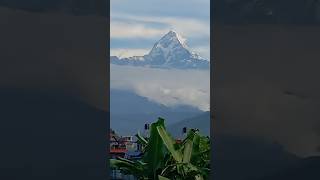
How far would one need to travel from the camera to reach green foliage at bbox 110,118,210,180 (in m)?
6.35

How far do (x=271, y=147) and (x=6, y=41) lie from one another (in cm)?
224

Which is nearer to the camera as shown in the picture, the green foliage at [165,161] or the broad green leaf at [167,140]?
the broad green leaf at [167,140]

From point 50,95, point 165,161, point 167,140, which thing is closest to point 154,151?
point 167,140

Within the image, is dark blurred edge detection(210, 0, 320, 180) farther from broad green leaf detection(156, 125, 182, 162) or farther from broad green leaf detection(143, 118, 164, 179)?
broad green leaf detection(143, 118, 164, 179)

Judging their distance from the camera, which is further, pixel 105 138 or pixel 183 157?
pixel 183 157

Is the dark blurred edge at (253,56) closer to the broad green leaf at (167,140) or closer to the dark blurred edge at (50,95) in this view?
the dark blurred edge at (50,95)

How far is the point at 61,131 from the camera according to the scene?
4562 millimetres

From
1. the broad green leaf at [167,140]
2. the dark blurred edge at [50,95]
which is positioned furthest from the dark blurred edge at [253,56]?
the broad green leaf at [167,140]

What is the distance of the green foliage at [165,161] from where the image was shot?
6352 mm

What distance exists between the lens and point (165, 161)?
6.92m

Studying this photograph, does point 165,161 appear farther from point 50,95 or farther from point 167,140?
point 50,95

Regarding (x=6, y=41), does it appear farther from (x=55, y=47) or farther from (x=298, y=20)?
(x=298, y=20)

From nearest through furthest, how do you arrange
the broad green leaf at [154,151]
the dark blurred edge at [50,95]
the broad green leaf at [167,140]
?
the dark blurred edge at [50,95] → the broad green leaf at [167,140] → the broad green leaf at [154,151]

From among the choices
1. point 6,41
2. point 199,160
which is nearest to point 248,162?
point 6,41
